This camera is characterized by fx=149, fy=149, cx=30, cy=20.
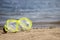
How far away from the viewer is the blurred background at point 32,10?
231 centimetres

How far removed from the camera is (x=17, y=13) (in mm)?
2336

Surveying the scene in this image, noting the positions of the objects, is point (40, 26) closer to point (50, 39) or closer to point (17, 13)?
point (17, 13)

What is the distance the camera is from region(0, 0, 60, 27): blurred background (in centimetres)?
231

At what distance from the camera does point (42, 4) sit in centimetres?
235

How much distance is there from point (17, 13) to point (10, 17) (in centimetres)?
13

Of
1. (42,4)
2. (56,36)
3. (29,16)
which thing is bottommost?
(56,36)

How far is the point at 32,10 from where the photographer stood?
2.34m

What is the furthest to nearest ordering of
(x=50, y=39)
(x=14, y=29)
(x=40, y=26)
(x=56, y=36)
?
1. (x=40, y=26)
2. (x=14, y=29)
3. (x=56, y=36)
4. (x=50, y=39)

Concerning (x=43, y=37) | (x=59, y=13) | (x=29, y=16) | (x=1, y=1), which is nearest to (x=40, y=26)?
(x=29, y=16)

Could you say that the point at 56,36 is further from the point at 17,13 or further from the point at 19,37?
the point at 17,13

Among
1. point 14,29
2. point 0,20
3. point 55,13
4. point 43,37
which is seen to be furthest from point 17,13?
point 43,37

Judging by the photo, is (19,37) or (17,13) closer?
(19,37)

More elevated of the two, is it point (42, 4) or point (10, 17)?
point (42, 4)

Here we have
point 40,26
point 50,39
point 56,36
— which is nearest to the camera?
point 50,39
